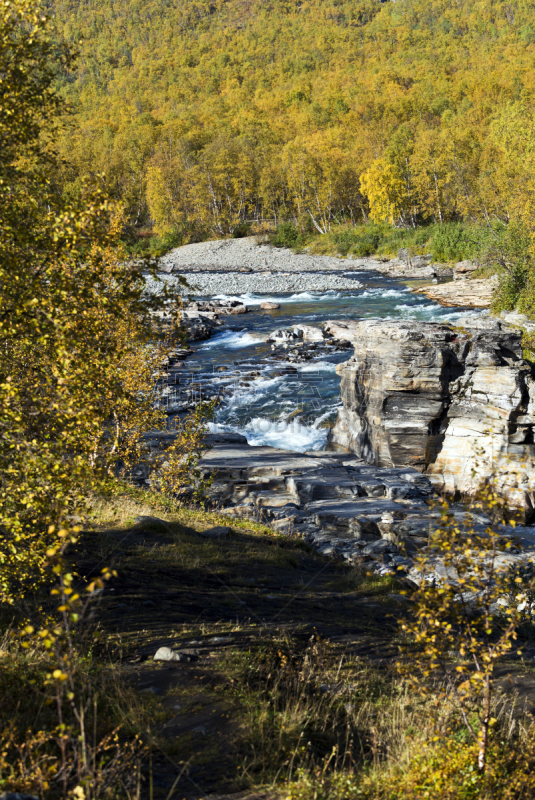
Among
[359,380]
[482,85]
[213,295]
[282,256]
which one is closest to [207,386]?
[359,380]

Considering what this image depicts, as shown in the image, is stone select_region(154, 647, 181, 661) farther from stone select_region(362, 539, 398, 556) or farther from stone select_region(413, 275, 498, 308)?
stone select_region(413, 275, 498, 308)

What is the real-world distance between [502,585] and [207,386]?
25566mm

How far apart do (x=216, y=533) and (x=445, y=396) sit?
405 inches

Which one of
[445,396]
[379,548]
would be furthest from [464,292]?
[379,548]

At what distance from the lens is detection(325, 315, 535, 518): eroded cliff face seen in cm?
1959

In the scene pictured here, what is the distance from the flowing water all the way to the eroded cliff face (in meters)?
4.05

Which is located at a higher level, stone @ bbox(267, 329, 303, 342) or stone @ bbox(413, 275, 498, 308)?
stone @ bbox(267, 329, 303, 342)

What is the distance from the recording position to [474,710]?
6156mm

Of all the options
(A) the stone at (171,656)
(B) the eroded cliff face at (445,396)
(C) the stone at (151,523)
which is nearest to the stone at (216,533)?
(C) the stone at (151,523)

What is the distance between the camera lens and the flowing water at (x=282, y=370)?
85.0 feet

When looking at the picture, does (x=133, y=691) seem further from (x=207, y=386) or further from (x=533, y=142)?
(x=533, y=142)

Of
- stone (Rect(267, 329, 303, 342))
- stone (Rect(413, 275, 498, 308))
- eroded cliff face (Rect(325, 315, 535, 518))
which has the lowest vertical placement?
stone (Rect(413, 275, 498, 308))

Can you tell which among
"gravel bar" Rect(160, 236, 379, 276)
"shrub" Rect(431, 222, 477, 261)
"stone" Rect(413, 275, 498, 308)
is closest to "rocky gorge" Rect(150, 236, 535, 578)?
"stone" Rect(413, 275, 498, 308)

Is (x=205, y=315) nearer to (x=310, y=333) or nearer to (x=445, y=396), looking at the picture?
(x=310, y=333)
